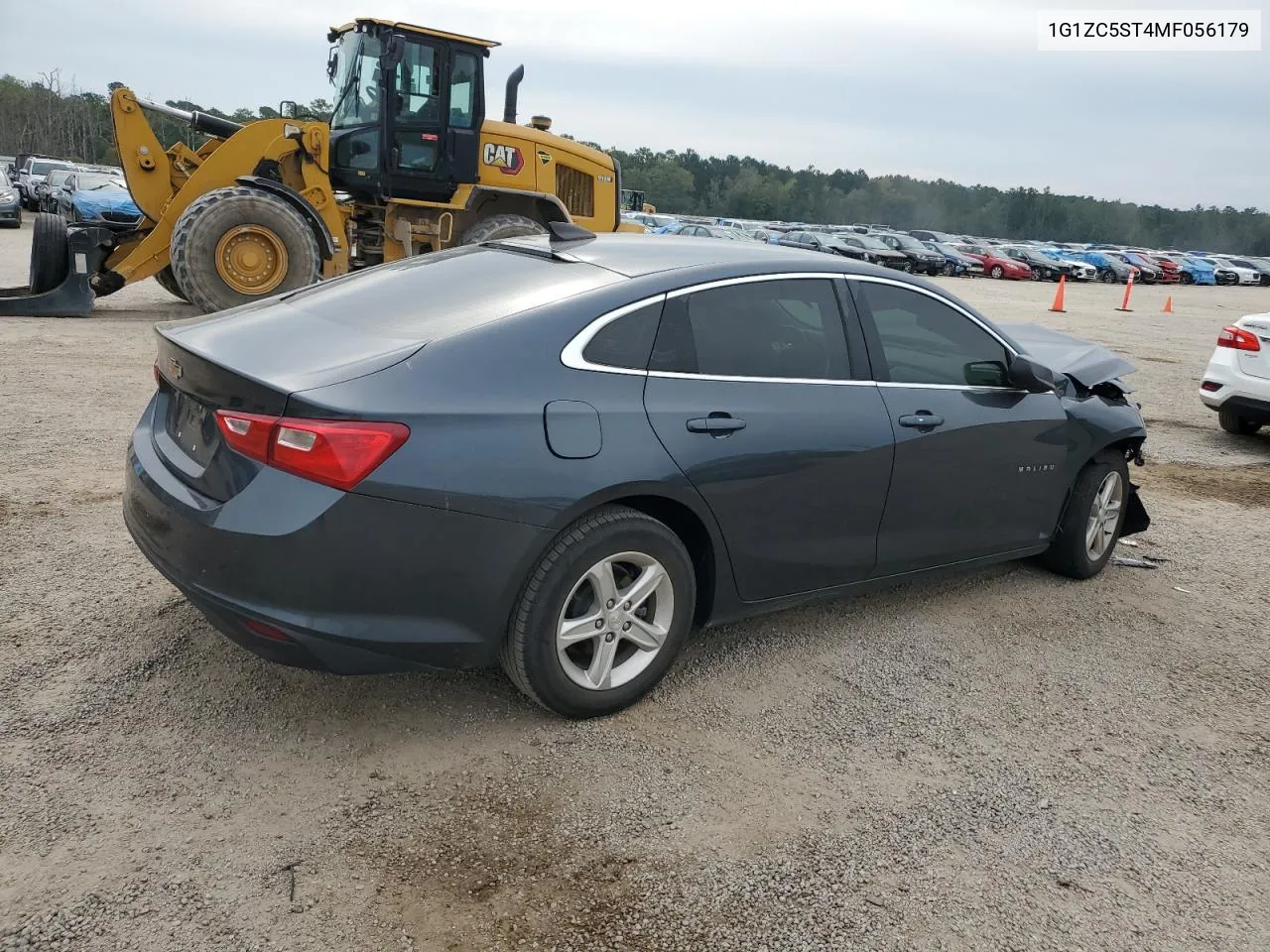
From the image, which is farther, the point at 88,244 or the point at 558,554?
the point at 88,244

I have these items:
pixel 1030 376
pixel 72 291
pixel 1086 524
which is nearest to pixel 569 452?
pixel 1030 376

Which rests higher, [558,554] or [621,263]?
[621,263]

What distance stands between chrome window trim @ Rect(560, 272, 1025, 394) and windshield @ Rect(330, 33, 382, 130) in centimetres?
898

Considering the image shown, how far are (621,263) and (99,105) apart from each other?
90.2m

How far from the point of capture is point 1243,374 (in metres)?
8.72

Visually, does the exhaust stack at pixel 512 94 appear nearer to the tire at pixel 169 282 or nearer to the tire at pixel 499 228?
the tire at pixel 499 228

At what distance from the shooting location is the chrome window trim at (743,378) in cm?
332

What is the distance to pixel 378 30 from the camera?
1126cm

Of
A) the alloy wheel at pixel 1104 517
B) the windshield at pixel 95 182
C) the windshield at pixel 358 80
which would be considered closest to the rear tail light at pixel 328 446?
the alloy wheel at pixel 1104 517

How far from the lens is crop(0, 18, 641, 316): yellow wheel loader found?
11.2 meters

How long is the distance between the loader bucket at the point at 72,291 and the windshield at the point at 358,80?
3.04m

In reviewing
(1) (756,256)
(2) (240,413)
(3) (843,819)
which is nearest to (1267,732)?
(3) (843,819)

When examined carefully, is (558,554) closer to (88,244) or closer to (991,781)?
(991,781)

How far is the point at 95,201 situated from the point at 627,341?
21936mm
